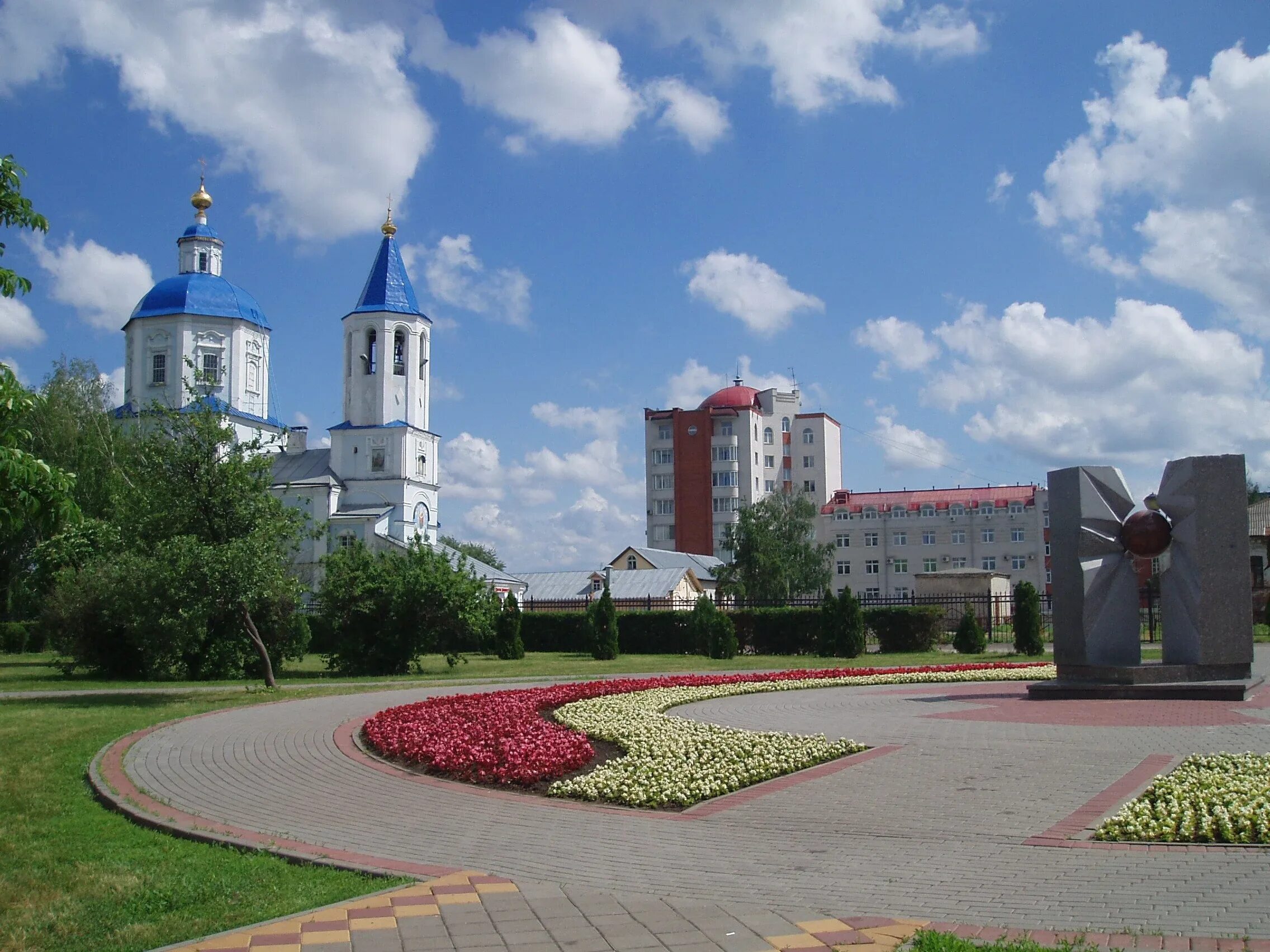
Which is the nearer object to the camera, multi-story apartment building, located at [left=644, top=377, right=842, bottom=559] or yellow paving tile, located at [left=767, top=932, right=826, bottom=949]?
yellow paving tile, located at [left=767, top=932, right=826, bottom=949]

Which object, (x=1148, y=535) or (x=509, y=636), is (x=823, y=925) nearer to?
(x=1148, y=535)

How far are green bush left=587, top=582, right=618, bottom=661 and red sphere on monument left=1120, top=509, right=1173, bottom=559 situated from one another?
1934 cm

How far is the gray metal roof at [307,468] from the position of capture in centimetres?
6084

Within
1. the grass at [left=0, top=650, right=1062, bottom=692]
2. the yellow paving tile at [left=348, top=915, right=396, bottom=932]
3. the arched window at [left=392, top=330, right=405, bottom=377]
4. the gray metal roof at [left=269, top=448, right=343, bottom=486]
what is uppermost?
the arched window at [left=392, top=330, right=405, bottom=377]

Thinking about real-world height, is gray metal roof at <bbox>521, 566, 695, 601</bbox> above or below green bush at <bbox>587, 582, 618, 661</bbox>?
above

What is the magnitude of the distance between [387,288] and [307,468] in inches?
459

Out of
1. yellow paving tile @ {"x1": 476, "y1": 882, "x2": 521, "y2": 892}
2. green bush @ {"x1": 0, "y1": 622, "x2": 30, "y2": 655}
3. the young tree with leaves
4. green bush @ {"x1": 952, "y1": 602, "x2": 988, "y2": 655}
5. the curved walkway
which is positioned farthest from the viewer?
the young tree with leaves

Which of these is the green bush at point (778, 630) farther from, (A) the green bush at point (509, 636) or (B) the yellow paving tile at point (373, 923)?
(B) the yellow paving tile at point (373, 923)

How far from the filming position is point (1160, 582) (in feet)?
49.8

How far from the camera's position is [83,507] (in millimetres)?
36750

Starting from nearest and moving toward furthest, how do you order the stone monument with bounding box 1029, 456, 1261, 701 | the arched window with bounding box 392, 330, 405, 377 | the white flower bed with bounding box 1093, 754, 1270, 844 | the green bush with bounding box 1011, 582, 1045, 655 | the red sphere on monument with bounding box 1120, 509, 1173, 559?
the white flower bed with bounding box 1093, 754, 1270, 844 < the stone monument with bounding box 1029, 456, 1261, 701 < the red sphere on monument with bounding box 1120, 509, 1173, 559 < the green bush with bounding box 1011, 582, 1045, 655 < the arched window with bounding box 392, 330, 405, 377

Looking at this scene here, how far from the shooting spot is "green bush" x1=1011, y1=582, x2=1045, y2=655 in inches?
1067

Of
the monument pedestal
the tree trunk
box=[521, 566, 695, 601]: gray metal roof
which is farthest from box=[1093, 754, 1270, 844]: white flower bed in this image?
box=[521, 566, 695, 601]: gray metal roof

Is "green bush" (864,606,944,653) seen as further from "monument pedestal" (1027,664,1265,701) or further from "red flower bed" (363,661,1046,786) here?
"monument pedestal" (1027,664,1265,701)
